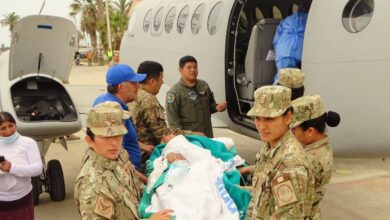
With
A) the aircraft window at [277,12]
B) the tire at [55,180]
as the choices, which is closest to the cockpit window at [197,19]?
the aircraft window at [277,12]

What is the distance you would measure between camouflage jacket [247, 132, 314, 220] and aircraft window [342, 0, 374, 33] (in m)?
2.34

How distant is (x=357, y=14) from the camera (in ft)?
15.9

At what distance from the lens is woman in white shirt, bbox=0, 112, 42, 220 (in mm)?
4668

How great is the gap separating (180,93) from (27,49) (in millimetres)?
2272

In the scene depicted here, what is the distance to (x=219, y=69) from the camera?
285 inches

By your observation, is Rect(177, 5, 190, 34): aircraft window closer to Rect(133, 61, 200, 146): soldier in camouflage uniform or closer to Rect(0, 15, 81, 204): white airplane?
Rect(0, 15, 81, 204): white airplane

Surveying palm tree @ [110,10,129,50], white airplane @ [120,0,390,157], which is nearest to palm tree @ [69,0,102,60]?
palm tree @ [110,10,129,50]

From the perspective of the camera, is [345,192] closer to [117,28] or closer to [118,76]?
[118,76]

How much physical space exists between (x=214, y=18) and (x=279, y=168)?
510cm

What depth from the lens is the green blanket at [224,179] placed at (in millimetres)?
3502

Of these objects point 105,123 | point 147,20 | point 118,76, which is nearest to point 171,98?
→ point 118,76

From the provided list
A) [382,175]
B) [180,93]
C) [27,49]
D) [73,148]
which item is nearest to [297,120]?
[180,93]

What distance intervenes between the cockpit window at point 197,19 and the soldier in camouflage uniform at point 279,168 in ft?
17.3

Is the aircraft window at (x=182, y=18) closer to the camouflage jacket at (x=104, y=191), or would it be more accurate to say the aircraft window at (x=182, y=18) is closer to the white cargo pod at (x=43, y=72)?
the white cargo pod at (x=43, y=72)
